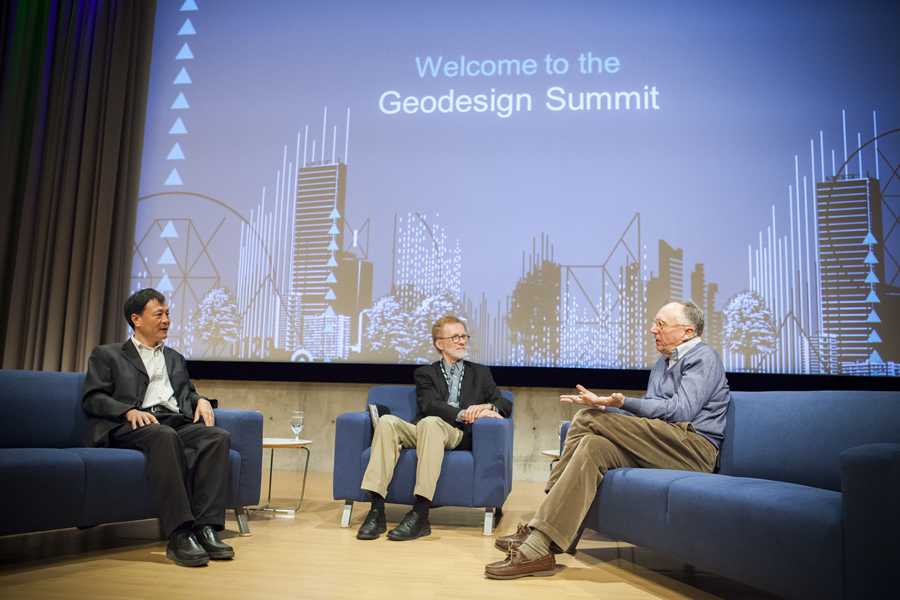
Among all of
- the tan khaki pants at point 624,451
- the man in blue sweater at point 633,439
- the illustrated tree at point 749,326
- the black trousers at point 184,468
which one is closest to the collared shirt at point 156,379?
the black trousers at point 184,468

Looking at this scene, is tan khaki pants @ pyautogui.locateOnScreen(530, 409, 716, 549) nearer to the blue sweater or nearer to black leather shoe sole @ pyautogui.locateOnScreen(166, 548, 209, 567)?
the blue sweater

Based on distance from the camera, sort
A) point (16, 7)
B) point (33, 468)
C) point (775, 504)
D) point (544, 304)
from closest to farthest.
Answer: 1. point (775, 504)
2. point (33, 468)
3. point (544, 304)
4. point (16, 7)

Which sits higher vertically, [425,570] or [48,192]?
[48,192]

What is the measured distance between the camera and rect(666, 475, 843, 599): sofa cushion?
5.03 ft

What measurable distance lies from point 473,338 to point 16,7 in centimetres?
469

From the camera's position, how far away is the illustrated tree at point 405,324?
15.6 ft

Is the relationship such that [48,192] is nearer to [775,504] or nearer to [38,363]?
[38,363]

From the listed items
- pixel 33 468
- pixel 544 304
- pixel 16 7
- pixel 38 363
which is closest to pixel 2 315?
pixel 38 363

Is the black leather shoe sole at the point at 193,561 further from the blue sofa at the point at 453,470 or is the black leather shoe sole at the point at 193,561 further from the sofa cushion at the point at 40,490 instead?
the blue sofa at the point at 453,470

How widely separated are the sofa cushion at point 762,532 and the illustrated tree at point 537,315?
8.48ft

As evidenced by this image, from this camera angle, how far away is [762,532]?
171 centimetres

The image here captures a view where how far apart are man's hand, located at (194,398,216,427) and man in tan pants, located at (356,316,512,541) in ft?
2.34

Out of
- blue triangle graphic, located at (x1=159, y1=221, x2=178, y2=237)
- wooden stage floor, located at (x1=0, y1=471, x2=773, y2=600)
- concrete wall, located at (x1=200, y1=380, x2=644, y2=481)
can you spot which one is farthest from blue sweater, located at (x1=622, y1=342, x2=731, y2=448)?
blue triangle graphic, located at (x1=159, y1=221, x2=178, y2=237)

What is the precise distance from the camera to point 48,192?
525 centimetres
